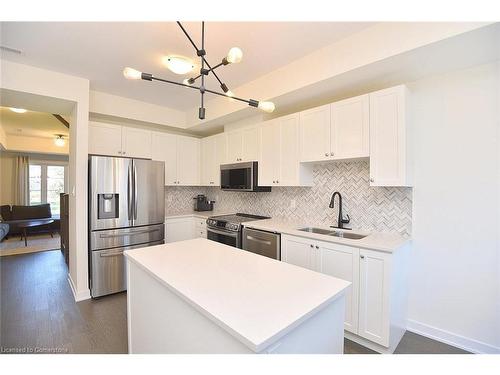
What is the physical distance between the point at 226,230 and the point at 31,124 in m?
5.53

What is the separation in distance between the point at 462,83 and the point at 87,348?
391 centimetres

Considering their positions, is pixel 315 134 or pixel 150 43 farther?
pixel 315 134

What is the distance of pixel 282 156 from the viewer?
3.00m

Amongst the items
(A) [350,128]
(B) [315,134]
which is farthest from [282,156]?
(A) [350,128]

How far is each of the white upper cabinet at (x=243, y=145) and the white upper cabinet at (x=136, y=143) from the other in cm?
132

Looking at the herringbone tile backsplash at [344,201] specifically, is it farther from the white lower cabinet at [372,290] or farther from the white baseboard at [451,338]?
the white baseboard at [451,338]

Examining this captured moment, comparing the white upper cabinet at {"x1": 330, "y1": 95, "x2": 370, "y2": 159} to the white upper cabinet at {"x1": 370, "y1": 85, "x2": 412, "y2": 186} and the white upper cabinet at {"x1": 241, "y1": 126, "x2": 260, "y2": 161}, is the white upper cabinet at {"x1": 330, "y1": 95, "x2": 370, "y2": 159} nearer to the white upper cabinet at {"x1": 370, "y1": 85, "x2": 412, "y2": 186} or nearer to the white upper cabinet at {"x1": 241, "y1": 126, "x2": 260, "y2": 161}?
the white upper cabinet at {"x1": 370, "y1": 85, "x2": 412, "y2": 186}

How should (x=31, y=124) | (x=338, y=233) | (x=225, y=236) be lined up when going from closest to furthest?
(x=338, y=233)
(x=225, y=236)
(x=31, y=124)

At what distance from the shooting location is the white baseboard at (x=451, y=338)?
190 cm

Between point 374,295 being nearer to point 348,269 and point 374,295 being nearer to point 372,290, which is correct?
point 372,290

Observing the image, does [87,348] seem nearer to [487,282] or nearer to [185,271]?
[185,271]

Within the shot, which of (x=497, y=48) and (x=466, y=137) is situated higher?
(x=497, y=48)

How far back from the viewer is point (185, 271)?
1.36 metres
